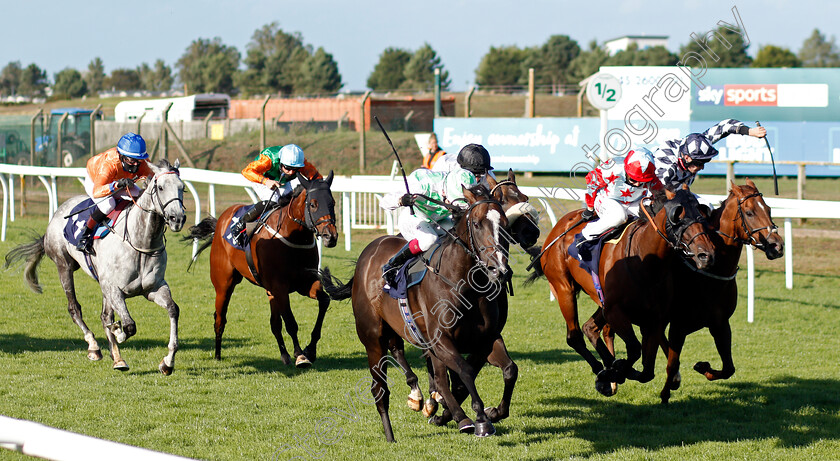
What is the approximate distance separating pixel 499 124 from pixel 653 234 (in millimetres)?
15503

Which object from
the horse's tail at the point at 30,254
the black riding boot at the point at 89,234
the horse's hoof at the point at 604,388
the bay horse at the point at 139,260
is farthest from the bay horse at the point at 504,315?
the horse's tail at the point at 30,254

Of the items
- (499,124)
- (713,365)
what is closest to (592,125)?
(499,124)

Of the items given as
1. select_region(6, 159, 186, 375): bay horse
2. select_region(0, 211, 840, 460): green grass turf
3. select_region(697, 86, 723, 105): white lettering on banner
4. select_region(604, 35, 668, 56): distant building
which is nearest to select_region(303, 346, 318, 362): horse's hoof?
select_region(0, 211, 840, 460): green grass turf

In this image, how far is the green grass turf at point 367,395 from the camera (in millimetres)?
4734

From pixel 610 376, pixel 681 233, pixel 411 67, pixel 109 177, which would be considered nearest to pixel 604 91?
pixel 681 233

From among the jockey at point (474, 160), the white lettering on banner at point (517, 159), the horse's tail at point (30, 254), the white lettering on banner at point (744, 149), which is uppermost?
the white lettering on banner at point (744, 149)

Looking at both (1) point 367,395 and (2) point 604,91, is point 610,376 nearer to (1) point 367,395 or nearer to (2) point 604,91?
(1) point 367,395

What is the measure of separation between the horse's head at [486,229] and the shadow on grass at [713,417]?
133 centimetres

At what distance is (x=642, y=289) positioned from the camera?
5297mm

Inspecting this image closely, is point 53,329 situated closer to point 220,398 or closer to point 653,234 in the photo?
point 220,398

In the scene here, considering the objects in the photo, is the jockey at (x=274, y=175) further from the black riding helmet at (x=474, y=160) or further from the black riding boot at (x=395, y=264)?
the black riding helmet at (x=474, y=160)

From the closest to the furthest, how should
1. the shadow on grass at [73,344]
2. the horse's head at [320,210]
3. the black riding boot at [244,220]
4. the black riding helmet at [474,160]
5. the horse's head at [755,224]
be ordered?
the black riding helmet at [474,160] → the horse's head at [755,224] → the horse's head at [320,210] → the black riding boot at [244,220] → the shadow on grass at [73,344]

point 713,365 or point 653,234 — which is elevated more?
point 653,234

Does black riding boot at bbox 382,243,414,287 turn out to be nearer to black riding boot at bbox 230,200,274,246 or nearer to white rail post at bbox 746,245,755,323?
black riding boot at bbox 230,200,274,246
